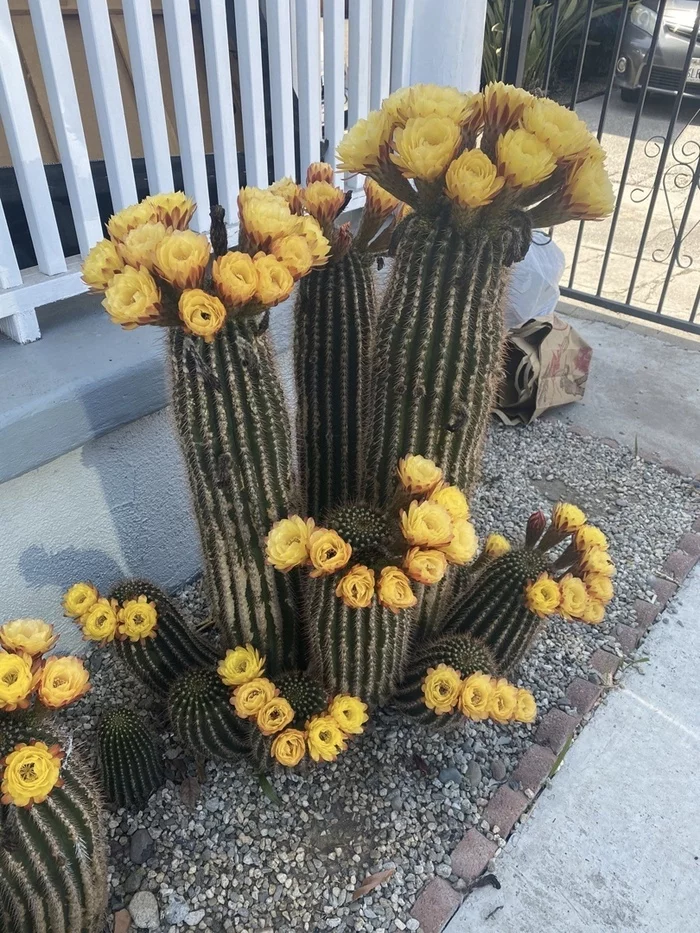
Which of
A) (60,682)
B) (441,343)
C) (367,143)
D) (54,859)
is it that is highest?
(367,143)

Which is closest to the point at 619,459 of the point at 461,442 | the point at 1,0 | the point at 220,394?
the point at 461,442

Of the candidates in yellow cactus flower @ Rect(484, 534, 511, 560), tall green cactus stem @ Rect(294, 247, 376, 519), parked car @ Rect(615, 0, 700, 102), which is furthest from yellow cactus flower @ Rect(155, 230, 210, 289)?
parked car @ Rect(615, 0, 700, 102)

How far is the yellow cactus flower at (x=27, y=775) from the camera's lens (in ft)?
4.23

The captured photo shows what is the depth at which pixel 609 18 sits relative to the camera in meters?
9.84

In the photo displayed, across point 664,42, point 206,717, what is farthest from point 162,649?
point 664,42

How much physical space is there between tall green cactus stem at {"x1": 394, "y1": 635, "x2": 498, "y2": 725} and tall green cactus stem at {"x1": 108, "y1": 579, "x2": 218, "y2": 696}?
0.54m

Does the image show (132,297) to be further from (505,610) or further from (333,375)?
(505,610)

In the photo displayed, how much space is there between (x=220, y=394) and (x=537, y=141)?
81 centimetres

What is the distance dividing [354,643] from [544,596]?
52 cm

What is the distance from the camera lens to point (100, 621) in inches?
71.0

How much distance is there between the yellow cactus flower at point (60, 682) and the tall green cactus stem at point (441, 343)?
810 mm

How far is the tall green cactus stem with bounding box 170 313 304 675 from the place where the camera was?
1.50 metres

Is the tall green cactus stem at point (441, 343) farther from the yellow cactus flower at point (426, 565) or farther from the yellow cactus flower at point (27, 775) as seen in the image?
the yellow cactus flower at point (27, 775)

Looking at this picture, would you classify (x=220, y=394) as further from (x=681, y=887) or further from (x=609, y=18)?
(x=609, y=18)
